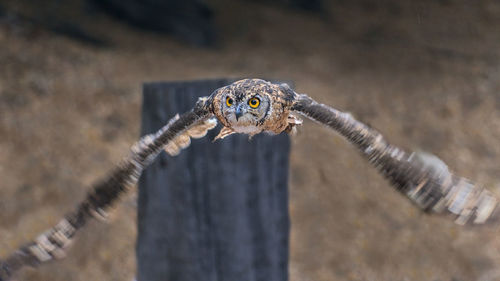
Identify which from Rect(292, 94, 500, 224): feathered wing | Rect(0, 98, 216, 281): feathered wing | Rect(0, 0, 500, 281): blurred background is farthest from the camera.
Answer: Rect(0, 0, 500, 281): blurred background

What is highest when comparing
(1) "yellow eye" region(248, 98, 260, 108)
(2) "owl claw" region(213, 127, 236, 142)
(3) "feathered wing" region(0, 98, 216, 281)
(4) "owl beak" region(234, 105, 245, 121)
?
(1) "yellow eye" region(248, 98, 260, 108)

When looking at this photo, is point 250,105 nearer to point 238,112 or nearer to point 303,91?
point 238,112

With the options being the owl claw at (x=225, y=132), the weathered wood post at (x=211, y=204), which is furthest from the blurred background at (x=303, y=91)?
the owl claw at (x=225, y=132)

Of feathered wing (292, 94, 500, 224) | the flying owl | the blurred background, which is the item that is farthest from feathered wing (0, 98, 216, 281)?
the blurred background

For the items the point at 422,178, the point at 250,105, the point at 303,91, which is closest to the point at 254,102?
the point at 250,105

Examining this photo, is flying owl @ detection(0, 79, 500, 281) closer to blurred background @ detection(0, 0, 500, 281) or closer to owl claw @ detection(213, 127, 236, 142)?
owl claw @ detection(213, 127, 236, 142)

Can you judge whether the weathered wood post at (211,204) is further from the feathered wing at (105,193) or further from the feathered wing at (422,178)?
the feathered wing at (422,178)

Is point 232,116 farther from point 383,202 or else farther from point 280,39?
→ point 280,39
